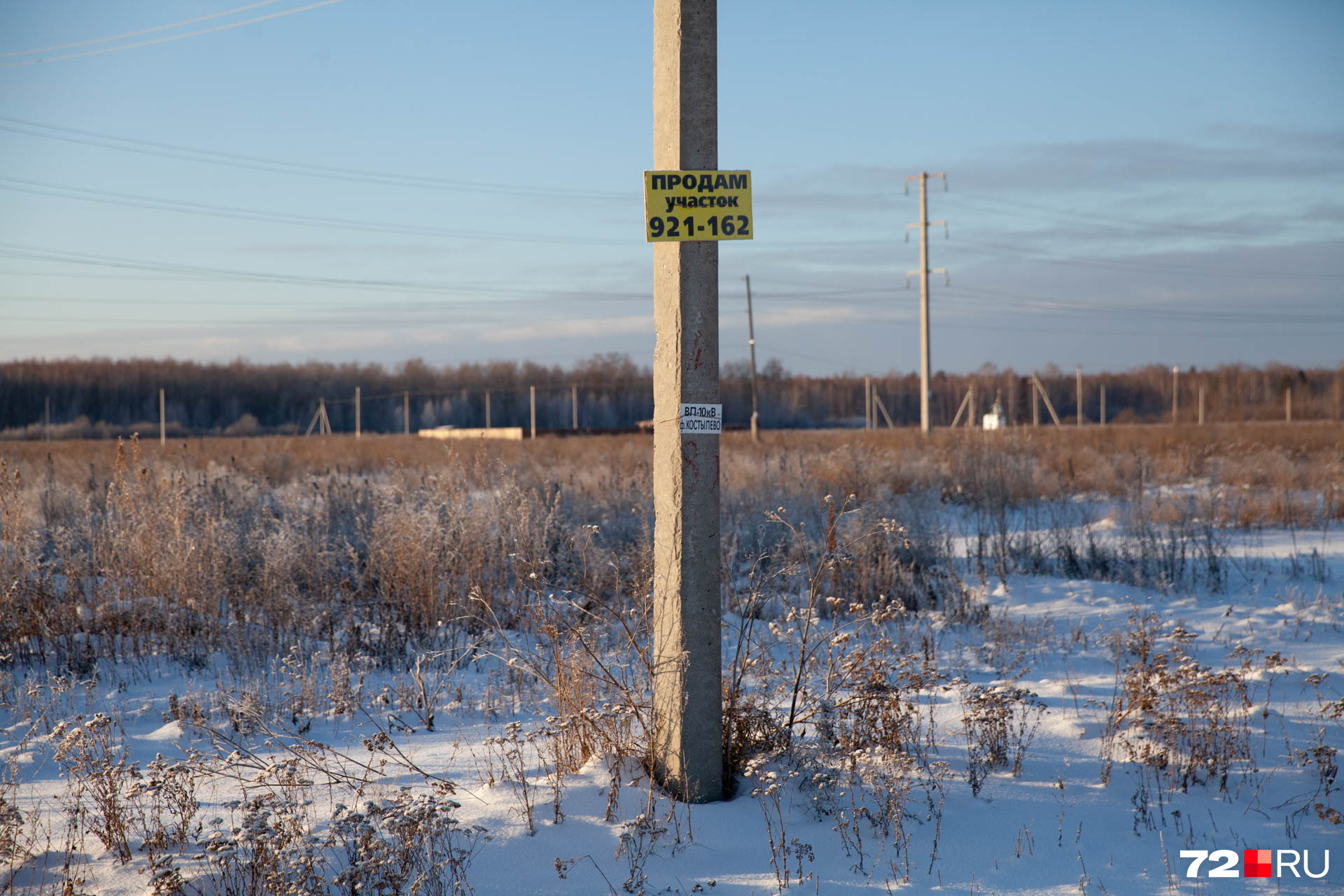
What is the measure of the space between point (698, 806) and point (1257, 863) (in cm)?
214

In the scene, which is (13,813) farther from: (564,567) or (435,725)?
(564,567)

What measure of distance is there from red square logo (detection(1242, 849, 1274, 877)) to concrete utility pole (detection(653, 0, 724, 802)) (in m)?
2.03

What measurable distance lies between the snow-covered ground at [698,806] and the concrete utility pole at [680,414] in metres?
0.32

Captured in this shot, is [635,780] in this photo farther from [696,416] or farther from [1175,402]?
[1175,402]

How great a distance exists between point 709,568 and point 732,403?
6661 cm

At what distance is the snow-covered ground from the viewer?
3109 mm

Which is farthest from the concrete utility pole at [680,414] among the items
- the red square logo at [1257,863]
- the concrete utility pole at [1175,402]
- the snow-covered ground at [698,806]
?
the concrete utility pole at [1175,402]

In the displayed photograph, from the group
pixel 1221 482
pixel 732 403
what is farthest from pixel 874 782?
pixel 732 403

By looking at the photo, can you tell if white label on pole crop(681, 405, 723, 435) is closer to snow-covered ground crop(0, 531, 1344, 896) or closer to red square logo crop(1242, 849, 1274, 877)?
snow-covered ground crop(0, 531, 1344, 896)

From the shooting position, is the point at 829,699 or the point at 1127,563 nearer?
the point at 829,699

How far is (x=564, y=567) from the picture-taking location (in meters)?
8.03

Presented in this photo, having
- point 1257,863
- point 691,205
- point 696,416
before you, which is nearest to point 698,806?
point 696,416

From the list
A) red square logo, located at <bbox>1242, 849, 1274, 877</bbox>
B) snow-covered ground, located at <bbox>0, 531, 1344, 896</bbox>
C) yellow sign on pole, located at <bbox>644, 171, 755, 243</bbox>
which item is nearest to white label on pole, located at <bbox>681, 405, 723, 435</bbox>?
yellow sign on pole, located at <bbox>644, 171, 755, 243</bbox>

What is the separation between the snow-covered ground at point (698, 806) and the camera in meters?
3.11
